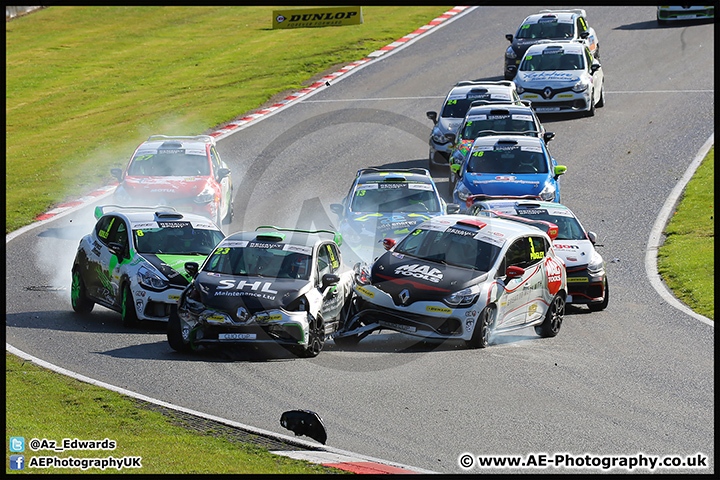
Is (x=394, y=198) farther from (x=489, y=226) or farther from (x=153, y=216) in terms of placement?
(x=153, y=216)

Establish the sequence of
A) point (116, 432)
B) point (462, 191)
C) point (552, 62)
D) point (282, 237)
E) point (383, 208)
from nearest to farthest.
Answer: point (116, 432) < point (282, 237) < point (383, 208) < point (462, 191) < point (552, 62)

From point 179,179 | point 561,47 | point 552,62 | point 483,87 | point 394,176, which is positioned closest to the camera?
point 394,176

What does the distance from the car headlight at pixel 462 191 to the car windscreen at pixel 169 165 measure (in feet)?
17.5

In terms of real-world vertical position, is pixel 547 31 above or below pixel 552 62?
above

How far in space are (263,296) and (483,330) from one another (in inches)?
119

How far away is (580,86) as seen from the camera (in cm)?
2719

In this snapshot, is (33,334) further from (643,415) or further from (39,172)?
(39,172)

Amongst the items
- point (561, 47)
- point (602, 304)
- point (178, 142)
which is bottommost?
point (602, 304)

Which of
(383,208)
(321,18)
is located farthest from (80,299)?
(321,18)

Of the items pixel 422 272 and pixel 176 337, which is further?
pixel 422 272

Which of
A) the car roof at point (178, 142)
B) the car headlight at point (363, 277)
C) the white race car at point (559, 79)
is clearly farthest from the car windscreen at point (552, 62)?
the car headlight at point (363, 277)

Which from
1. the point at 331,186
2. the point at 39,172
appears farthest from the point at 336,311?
the point at 39,172

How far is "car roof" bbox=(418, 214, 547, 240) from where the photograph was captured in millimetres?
14133

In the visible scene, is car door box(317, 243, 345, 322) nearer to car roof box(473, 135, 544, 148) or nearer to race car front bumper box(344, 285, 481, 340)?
race car front bumper box(344, 285, 481, 340)
